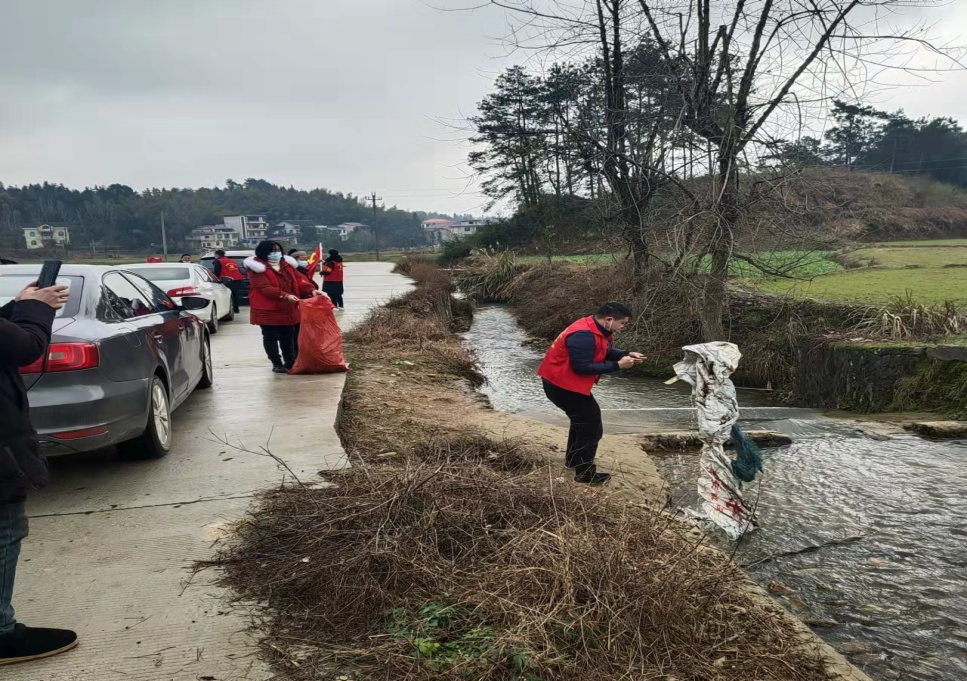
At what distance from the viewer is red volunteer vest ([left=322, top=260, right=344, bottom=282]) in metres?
15.3

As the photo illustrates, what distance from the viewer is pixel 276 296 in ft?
26.8

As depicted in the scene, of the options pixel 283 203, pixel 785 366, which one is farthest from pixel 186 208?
pixel 785 366

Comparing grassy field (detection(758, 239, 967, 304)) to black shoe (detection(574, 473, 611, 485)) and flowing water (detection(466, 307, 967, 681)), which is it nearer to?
flowing water (detection(466, 307, 967, 681))

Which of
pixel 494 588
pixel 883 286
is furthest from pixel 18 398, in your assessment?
pixel 883 286

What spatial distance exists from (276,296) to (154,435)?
341 centimetres

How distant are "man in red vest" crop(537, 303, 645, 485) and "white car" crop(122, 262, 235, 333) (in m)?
8.17

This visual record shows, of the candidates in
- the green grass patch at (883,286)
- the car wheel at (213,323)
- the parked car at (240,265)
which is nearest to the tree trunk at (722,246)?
the green grass patch at (883,286)

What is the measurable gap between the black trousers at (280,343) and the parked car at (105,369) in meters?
2.51

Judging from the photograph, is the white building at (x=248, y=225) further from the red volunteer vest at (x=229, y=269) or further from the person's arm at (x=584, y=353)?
the person's arm at (x=584, y=353)

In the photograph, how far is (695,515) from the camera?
5348mm

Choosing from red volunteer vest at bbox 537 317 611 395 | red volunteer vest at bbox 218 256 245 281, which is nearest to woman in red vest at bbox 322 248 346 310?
red volunteer vest at bbox 218 256 245 281

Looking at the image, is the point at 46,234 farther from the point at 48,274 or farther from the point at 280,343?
the point at 48,274

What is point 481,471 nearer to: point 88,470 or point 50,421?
point 50,421

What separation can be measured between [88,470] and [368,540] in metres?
2.84
